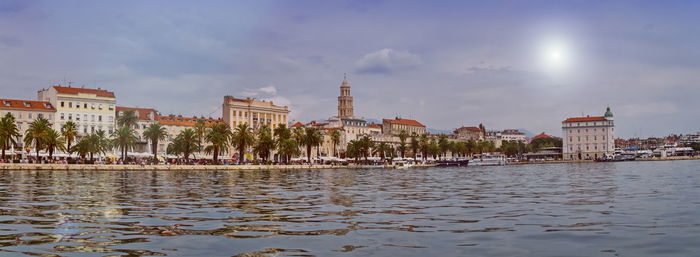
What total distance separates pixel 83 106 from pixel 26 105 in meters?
11.4

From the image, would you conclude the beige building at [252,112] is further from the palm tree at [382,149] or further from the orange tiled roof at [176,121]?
the palm tree at [382,149]

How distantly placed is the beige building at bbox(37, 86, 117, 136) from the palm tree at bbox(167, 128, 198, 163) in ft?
54.7

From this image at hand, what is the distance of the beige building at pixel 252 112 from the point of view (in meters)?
167

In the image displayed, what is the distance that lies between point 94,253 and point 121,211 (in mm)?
10511

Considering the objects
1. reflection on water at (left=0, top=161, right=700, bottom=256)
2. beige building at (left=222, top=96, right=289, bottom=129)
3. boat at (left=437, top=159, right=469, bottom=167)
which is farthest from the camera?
boat at (left=437, top=159, right=469, bottom=167)

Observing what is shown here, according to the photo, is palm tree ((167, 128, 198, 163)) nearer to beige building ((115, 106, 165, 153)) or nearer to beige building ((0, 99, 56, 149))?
beige building ((115, 106, 165, 153))

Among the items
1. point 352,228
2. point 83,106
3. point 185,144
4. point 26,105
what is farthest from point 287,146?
point 352,228

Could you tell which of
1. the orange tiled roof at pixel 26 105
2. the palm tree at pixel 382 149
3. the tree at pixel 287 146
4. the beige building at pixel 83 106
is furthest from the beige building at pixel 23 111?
the palm tree at pixel 382 149

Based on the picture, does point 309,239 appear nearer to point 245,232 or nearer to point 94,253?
point 245,232

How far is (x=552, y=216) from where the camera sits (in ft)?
70.1

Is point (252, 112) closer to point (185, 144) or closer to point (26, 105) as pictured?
point (185, 144)

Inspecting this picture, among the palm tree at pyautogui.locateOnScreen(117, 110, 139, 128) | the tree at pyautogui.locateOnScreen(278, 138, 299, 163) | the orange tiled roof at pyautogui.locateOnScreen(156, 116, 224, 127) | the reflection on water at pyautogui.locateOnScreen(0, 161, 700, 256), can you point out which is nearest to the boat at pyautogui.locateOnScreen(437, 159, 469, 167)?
the tree at pyautogui.locateOnScreen(278, 138, 299, 163)

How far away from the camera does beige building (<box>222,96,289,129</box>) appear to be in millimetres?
167000

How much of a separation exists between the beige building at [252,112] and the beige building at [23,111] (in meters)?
47.7
